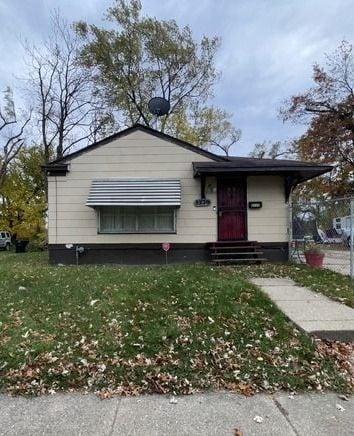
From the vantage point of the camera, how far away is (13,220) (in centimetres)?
2336

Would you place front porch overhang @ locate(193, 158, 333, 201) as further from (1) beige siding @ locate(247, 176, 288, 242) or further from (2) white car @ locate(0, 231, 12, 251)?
(2) white car @ locate(0, 231, 12, 251)

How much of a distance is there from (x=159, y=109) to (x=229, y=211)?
524cm

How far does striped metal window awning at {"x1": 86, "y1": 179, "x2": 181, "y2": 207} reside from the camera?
33.3 feet

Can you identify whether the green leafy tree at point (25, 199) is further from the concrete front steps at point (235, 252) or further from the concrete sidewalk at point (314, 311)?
the concrete sidewalk at point (314, 311)

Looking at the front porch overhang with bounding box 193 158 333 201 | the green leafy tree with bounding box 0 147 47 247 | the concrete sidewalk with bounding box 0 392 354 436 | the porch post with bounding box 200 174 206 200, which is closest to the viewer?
the concrete sidewalk with bounding box 0 392 354 436

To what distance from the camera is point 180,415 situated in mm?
2953

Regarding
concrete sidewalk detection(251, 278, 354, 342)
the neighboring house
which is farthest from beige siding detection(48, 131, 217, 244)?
concrete sidewalk detection(251, 278, 354, 342)

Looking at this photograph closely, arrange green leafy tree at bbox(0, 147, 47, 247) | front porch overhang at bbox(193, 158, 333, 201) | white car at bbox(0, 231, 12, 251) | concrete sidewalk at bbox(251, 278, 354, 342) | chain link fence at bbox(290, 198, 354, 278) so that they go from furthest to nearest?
white car at bbox(0, 231, 12, 251) < green leafy tree at bbox(0, 147, 47, 247) < front porch overhang at bbox(193, 158, 333, 201) < chain link fence at bbox(290, 198, 354, 278) < concrete sidewalk at bbox(251, 278, 354, 342)

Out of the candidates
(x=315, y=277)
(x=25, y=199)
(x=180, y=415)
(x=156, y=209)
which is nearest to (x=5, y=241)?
(x=25, y=199)

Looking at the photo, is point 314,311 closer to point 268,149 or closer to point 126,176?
point 126,176

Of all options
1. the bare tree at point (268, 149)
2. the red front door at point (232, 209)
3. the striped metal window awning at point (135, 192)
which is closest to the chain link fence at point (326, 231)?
the red front door at point (232, 209)

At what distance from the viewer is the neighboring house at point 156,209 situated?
10.8 meters

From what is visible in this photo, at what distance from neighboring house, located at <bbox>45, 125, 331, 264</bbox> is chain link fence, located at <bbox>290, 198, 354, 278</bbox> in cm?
32

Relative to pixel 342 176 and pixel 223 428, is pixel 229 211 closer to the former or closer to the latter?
pixel 223 428
